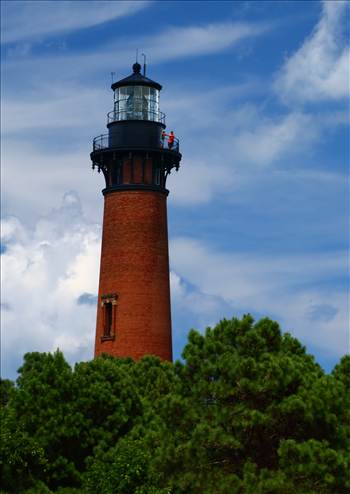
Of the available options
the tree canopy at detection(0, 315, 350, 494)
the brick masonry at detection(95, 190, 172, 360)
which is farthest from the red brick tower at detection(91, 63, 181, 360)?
the tree canopy at detection(0, 315, 350, 494)

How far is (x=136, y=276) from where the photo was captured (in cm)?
6719

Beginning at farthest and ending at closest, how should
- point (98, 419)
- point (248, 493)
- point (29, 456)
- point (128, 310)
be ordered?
point (128, 310) < point (98, 419) < point (29, 456) < point (248, 493)

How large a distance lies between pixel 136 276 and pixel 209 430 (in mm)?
28433

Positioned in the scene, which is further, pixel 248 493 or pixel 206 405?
pixel 206 405

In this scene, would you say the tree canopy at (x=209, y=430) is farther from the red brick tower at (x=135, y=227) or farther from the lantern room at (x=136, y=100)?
the lantern room at (x=136, y=100)

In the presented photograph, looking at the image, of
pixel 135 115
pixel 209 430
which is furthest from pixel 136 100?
pixel 209 430

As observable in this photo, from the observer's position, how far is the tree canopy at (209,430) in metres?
38.3

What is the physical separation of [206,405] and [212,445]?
5.62ft

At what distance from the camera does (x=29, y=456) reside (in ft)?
152

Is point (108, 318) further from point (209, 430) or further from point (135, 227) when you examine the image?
point (209, 430)

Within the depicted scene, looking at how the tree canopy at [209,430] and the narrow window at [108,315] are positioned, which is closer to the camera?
the tree canopy at [209,430]

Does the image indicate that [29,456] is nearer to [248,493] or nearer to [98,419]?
[98,419]

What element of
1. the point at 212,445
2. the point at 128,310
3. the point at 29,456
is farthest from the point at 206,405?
the point at 128,310

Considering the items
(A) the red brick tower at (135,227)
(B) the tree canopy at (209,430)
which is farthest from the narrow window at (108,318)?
(B) the tree canopy at (209,430)
